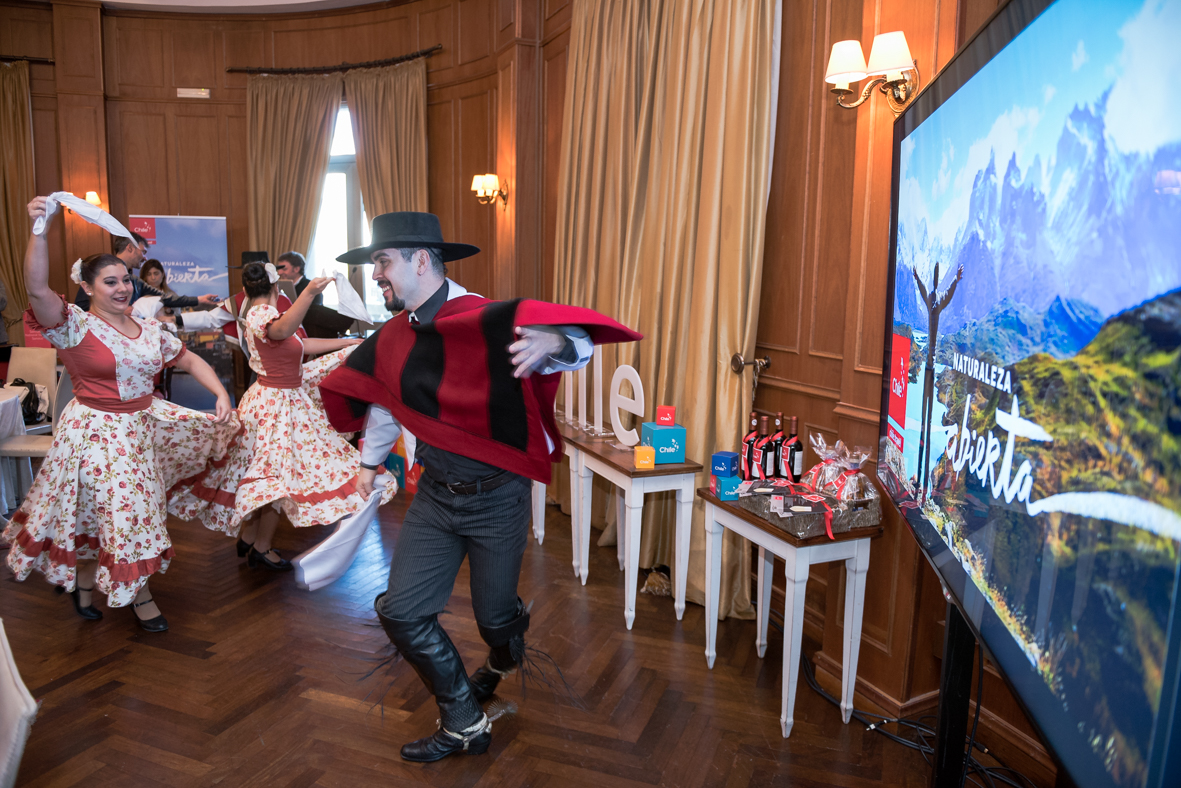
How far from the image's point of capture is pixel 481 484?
2262 mm

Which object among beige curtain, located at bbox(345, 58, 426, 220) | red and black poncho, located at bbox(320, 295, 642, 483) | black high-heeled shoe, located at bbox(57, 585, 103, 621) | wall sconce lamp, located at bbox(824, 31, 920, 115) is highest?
beige curtain, located at bbox(345, 58, 426, 220)

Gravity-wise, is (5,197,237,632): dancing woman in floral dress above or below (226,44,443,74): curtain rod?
below

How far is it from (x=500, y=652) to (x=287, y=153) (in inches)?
301

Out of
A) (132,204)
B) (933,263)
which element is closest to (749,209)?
(933,263)

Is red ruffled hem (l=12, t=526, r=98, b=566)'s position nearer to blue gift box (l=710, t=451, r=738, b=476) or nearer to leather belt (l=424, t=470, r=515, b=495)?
leather belt (l=424, t=470, r=515, b=495)

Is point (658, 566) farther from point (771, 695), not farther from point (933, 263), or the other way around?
point (933, 263)

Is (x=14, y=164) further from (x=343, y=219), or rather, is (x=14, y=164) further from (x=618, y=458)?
(x=618, y=458)

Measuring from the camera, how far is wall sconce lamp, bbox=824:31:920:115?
2330mm

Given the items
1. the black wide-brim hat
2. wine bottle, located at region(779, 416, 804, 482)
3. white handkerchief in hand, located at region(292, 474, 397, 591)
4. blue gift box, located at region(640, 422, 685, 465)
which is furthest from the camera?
blue gift box, located at region(640, 422, 685, 465)

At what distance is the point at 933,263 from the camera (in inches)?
67.7

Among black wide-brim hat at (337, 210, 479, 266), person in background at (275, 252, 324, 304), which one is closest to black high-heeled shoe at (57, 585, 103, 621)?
person in background at (275, 252, 324, 304)

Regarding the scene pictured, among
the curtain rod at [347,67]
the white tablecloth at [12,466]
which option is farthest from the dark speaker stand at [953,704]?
the curtain rod at [347,67]

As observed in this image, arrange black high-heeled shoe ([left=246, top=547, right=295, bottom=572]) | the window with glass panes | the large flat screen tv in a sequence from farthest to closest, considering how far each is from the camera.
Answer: the window with glass panes
black high-heeled shoe ([left=246, top=547, right=295, bottom=572])
the large flat screen tv

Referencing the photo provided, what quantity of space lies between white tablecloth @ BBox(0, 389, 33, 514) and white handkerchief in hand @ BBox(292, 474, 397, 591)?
305 centimetres
